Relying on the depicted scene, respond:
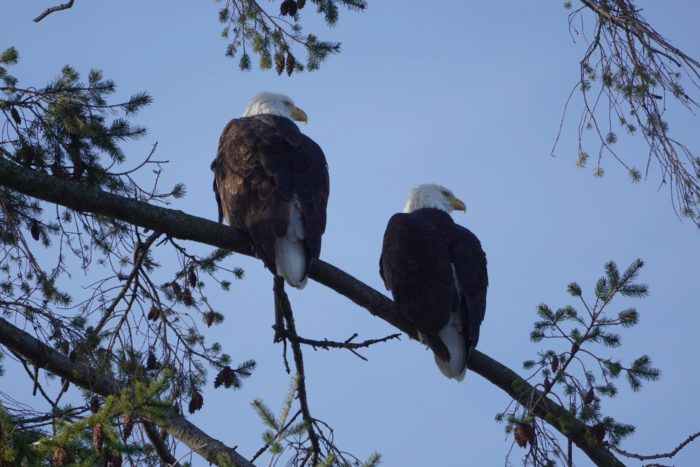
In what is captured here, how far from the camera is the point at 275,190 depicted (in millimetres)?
5734

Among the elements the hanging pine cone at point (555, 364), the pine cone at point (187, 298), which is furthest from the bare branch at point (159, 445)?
the hanging pine cone at point (555, 364)

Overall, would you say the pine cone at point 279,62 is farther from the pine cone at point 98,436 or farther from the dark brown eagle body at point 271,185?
the pine cone at point 98,436

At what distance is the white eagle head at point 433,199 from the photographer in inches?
314

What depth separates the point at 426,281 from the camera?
6.00 m

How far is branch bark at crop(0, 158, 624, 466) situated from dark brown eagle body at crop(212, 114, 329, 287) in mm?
170

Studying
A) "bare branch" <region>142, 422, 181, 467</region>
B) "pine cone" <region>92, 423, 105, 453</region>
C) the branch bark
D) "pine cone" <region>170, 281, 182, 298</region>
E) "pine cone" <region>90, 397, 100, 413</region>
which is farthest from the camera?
"pine cone" <region>170, 281, 182, 298</region>

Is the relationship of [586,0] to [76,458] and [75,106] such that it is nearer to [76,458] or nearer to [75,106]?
[75,106]

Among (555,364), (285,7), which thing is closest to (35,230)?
(285,7)

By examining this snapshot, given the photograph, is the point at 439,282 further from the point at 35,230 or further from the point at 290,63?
the point at 35,230

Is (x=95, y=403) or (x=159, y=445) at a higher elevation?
(x=159, y=445)

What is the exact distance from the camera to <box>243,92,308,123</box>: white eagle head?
7570mm

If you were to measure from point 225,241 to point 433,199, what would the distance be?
3.16 metres

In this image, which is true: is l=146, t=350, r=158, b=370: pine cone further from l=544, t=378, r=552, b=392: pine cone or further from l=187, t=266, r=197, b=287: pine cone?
l=544, t=378, r=552, b=392: pine cone

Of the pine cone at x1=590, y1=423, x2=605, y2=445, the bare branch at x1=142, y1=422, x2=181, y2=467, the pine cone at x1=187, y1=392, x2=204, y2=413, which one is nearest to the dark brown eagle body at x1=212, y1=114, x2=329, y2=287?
the pine cone at x1=187, y1=392, x2=204, y2=413
